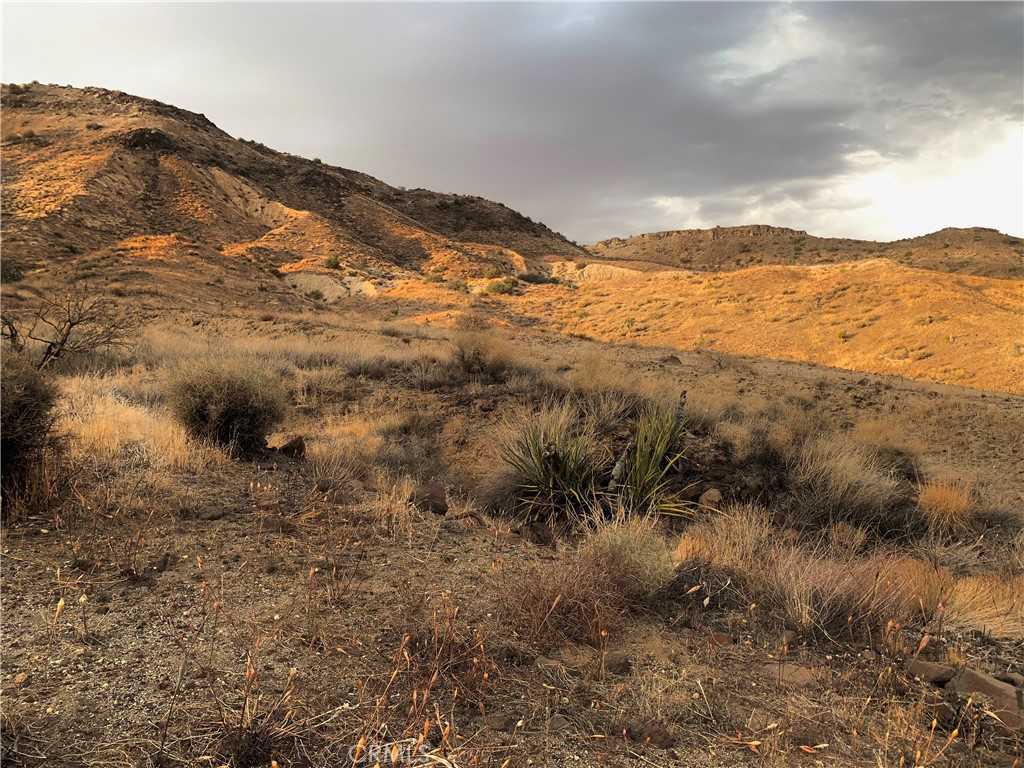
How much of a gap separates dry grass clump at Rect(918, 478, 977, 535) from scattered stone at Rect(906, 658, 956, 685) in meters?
5.00

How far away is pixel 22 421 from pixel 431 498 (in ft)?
12.9

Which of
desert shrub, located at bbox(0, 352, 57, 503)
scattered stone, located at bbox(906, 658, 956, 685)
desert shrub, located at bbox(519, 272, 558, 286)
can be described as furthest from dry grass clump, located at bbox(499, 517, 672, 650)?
desert shrub, located at bbox(519, 272, 558, 286)

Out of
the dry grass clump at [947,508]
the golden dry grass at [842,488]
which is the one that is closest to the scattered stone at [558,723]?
the golden dry grass at [842,488]

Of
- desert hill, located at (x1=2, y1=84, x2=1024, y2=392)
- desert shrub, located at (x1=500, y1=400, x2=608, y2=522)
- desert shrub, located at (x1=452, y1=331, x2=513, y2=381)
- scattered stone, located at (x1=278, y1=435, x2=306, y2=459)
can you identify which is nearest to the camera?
desert shrub, located at (x1=500, y1=400, x2=608, y2=522)

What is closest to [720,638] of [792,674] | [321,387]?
[792,674]

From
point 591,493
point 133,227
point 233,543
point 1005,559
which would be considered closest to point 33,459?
point 233,543

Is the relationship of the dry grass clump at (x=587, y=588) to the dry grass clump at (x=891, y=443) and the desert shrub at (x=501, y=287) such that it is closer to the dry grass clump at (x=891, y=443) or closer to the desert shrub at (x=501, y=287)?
the dry grass clump at (x=891, y=443)

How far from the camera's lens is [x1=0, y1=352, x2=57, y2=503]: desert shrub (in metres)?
5.39

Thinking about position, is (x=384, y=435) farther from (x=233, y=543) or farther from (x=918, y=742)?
(x=918, y=742)

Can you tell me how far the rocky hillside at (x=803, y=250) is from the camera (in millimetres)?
57719

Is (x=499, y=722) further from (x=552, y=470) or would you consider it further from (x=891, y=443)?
(x=891, y=443)

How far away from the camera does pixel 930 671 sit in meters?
3.65

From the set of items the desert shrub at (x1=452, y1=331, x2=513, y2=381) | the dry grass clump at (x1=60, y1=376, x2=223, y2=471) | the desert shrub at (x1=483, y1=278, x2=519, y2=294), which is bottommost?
the dry grass clump at (x1=60, y1=376, x2=223, y2=471)

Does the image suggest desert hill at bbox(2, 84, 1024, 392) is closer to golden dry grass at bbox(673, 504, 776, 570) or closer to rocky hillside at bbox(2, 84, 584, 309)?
rocky hillside at bbox(2, 84, 584, 309)
